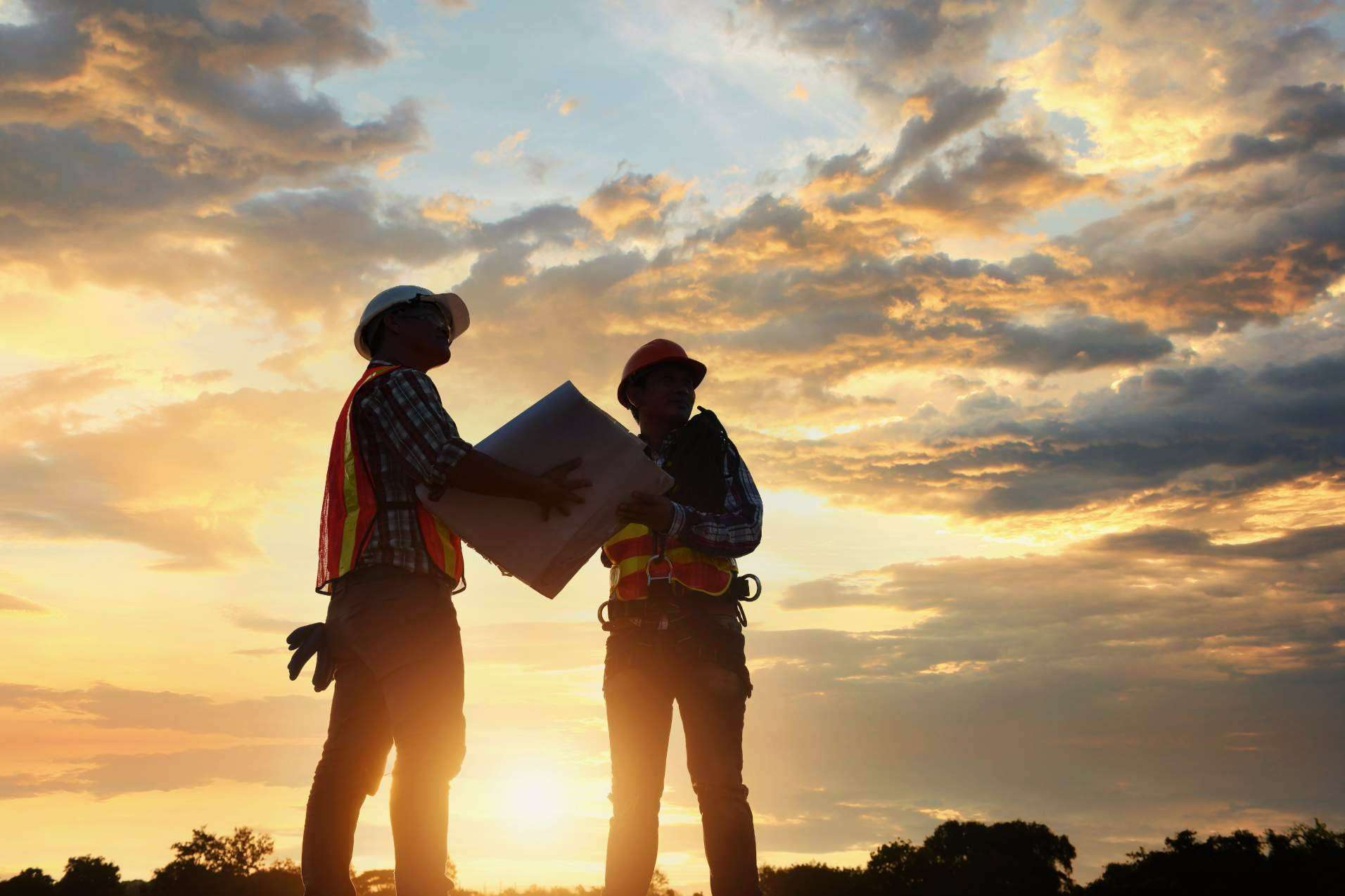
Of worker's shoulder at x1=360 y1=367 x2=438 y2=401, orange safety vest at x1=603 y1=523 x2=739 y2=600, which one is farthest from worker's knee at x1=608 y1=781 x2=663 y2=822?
worker's shoulder at x1=360 y1=367 x2=438 y2=401

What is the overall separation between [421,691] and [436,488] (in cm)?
93

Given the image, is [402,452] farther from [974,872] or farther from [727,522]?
[974,872]

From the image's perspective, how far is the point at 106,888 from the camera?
1456 centimetres

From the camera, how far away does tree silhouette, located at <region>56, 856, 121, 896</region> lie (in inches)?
566

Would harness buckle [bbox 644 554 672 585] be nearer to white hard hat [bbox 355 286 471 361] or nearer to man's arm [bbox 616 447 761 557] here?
man's arm [bbox 616 447 761 557]

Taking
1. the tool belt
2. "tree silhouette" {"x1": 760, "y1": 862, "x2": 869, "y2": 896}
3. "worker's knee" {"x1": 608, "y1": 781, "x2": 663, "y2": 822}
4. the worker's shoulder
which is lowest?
"tree silhouette" {"x1": 760, "y1": 862, "x2": 869, "y2": 896}

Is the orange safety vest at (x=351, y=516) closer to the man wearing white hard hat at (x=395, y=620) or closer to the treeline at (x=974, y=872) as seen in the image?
the man wearing white hard hat at (x=395, y=620)

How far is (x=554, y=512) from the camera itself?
5.34m

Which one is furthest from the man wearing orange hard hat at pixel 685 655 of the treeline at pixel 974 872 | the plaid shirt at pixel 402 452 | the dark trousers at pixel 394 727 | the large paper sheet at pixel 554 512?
the treeline at pixel 974 872

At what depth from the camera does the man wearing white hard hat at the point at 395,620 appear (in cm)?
470

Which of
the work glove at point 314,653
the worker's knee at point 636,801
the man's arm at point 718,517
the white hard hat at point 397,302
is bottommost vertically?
the worker's knee at point 636,801

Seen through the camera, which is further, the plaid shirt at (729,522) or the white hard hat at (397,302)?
the plaid shirt at (729,522)

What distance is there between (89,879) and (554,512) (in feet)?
43.2

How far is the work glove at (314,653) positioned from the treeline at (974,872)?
7012mm
